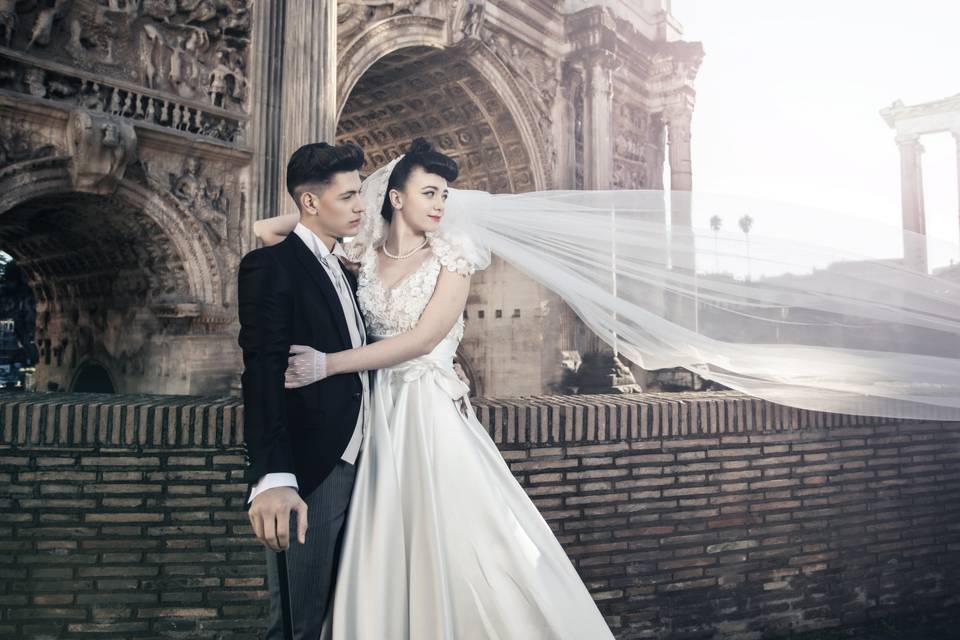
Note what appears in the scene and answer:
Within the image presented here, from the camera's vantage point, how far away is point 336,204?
2.28 metres

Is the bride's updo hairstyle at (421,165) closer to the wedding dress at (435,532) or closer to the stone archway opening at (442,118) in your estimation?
the wedding dress at (435,532)

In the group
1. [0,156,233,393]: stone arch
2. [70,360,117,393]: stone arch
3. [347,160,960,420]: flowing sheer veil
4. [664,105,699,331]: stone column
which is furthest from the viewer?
[70,360,117,393]: stone arch

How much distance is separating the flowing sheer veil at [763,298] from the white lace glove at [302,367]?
2.07m

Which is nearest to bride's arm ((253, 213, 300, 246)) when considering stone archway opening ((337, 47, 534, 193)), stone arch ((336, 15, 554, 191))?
stone arch ((336, 15, 554, 191))

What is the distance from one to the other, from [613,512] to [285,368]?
7.76ft

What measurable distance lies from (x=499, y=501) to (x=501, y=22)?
1285 cm

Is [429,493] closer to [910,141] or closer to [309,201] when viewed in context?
[309,201]

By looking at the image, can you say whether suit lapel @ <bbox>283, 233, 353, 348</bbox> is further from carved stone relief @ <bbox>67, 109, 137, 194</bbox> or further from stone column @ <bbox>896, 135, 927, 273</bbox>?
stone column @ <bbox>896, 135, 927, 273</bbox>

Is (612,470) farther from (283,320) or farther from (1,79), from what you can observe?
(1,79)

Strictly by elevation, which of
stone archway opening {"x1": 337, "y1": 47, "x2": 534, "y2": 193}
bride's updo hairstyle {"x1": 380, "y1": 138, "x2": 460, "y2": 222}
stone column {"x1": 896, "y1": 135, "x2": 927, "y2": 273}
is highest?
stone column {"x1": 896, "y1": 135, "x2": 927, "y2": 273}

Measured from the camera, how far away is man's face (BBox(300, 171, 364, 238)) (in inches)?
89.3

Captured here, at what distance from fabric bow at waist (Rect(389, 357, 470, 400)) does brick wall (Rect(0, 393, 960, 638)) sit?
43.1 inches

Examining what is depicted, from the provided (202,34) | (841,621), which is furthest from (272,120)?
(841,621)

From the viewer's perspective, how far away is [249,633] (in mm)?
3275
